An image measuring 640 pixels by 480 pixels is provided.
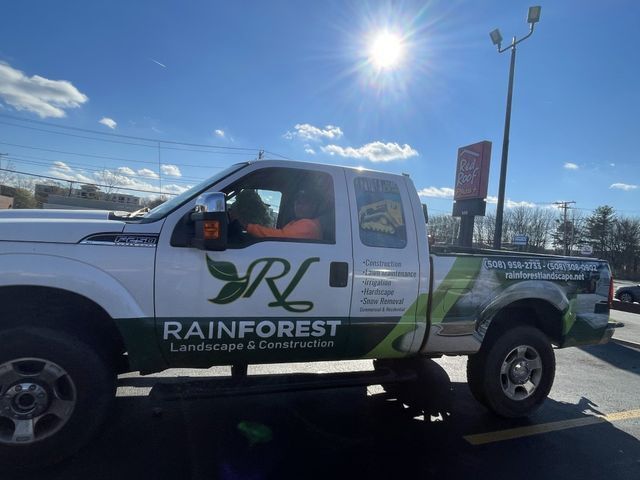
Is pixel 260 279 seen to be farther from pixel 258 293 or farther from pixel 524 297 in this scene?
pixel 524 297

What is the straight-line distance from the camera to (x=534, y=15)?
1208cm

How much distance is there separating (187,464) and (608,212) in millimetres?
89219

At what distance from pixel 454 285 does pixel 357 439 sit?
1502 mm

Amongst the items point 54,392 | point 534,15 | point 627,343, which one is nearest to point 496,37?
point 534,15

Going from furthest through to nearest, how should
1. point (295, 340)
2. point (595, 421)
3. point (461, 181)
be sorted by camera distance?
point (461, 181)
point (595, 421)
point (295, 340)

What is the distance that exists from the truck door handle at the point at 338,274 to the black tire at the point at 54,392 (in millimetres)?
1641

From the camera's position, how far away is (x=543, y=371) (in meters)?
4.25

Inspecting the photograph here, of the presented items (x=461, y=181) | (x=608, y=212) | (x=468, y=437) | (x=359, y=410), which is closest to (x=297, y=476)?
(x=359, y=410)

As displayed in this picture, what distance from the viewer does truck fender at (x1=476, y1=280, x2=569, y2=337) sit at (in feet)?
12.7

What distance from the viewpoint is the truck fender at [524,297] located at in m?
3.88

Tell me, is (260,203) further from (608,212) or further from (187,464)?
(608,212)

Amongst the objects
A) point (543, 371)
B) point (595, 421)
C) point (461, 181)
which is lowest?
point (595, 421)

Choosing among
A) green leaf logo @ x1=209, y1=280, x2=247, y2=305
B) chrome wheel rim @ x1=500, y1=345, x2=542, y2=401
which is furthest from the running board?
chrome wheel rim @ x1=500, y1=345, x2=542, y2=401

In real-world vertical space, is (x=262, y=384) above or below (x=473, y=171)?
below
